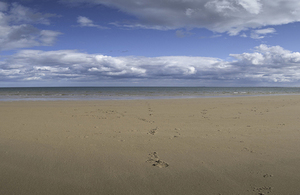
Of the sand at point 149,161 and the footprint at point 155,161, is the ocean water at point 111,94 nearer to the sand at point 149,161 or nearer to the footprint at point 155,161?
the sand at point 149,161

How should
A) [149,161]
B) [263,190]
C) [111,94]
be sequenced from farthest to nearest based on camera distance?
[111,94]
[149,161]
[263,190]

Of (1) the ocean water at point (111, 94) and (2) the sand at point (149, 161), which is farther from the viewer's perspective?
(1) the ocean water at point (111, 94)

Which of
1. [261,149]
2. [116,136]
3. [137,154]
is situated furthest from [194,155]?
[116,136]

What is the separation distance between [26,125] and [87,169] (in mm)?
5765

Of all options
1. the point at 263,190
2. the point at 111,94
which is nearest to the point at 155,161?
the point at 263,190

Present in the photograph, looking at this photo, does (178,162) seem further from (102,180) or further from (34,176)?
(34,176)

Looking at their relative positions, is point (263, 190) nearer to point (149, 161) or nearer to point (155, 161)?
point (155, 161)

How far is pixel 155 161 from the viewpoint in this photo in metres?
4.68

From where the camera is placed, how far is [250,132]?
286 inches

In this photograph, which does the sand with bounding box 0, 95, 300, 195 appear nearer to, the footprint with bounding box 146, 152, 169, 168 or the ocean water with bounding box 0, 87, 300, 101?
the footprint with bounding box 146, 152, 169, 168

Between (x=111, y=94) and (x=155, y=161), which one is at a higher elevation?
(x=111, y=94)

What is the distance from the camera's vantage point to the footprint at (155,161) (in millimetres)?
4441

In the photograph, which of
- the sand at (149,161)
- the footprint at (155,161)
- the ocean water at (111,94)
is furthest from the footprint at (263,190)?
the ocean water at (111,94)

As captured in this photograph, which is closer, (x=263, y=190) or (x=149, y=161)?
(x=263, y=190)
